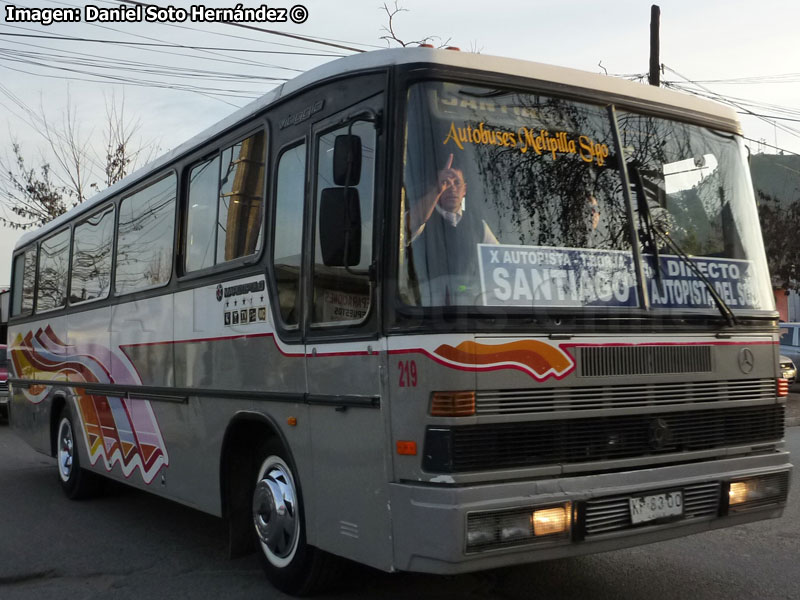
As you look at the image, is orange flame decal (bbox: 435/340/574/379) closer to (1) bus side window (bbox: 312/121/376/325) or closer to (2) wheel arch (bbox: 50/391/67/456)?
(1) bus side window (bbox: 312/121/376/325)

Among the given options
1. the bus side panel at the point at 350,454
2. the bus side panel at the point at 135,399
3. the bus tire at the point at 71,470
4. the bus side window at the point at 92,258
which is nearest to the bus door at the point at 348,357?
the bus side panel at the point at 350,454

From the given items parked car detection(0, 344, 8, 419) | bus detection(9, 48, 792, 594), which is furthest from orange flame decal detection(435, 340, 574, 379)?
parked car detection(0, 344, 8, 419)

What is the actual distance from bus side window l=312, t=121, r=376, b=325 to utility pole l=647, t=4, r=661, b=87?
13800 millimetres

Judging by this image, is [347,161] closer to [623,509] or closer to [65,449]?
[623,509]

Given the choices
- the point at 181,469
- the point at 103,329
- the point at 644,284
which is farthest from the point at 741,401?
the point at 103,329

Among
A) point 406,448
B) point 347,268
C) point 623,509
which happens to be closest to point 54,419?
point 347,268

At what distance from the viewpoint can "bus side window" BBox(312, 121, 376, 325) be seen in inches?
196

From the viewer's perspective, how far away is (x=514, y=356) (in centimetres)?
466

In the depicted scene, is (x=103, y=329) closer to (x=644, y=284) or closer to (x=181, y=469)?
(x=181, y=469)

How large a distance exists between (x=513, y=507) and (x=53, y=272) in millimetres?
7899

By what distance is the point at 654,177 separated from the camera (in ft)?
17.8

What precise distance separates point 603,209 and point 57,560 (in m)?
4.64

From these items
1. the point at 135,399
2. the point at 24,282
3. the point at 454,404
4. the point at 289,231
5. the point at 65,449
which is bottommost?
the point at 65,449

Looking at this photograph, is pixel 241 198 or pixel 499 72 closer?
pixel 499 72
